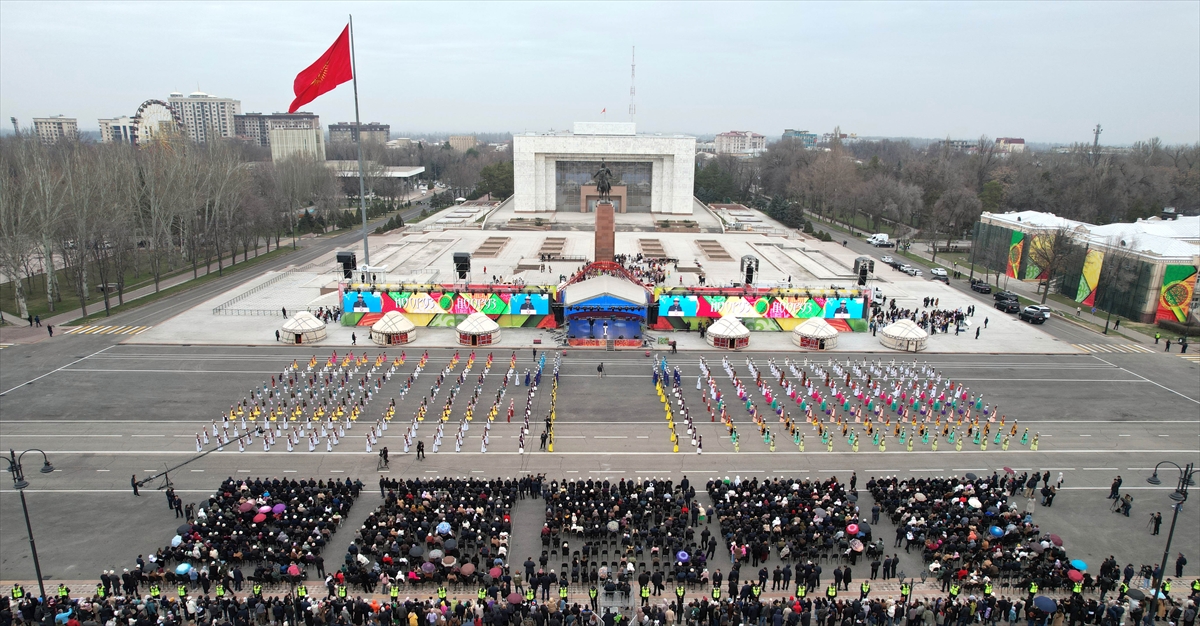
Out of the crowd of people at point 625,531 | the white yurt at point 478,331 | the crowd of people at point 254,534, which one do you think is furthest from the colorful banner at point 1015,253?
the crowd of people at point 254,534

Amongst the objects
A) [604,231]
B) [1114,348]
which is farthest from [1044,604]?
[604,231]

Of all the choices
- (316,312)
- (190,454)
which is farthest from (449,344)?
(190,454)

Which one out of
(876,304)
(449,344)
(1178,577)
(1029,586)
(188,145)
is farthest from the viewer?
(188,145)

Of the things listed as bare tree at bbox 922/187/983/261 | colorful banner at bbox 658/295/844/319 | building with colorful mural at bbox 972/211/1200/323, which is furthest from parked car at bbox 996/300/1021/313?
bare tree at bbox 922/187/983/261

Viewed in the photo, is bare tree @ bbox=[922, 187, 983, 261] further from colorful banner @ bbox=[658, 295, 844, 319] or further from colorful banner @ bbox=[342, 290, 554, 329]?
colorful banner @ bbox=[342, 290, 554, 329]

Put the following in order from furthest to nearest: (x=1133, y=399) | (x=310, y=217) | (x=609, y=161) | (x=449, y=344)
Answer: (x=609, y=161) < (x=310, y=217) < (x=449, y=344) < (x=1133, y=399)

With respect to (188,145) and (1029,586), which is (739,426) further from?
(188,145)

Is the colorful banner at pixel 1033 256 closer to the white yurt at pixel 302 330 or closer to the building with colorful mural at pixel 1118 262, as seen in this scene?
the building with colorful mural at pixel 1118 262
